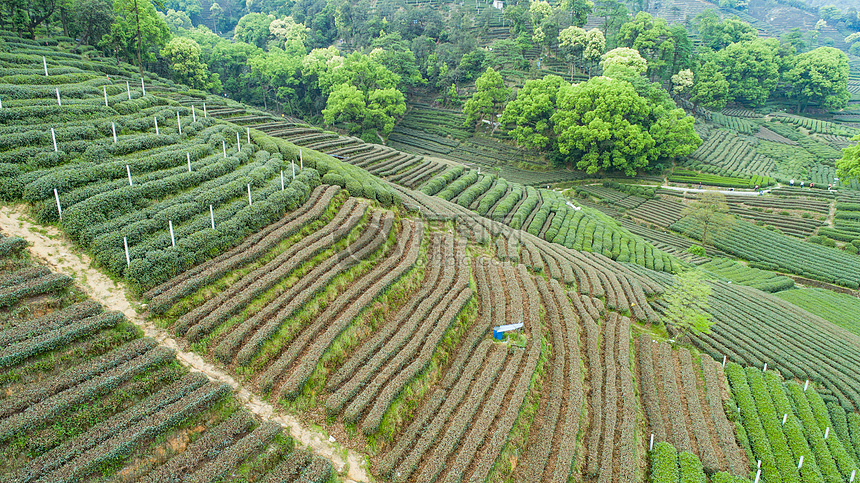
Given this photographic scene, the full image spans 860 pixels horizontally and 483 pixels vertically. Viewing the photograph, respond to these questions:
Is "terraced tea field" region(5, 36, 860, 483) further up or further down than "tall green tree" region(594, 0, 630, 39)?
further down

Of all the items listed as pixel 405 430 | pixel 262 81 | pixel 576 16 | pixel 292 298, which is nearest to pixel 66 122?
pixel 292 298

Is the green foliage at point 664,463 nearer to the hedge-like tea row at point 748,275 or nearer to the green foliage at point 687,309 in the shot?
the green foliage at point 687,309

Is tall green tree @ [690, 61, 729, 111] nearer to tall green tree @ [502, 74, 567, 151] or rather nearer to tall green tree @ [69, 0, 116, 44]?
tall green tree @ [502, 74, 567, 151]

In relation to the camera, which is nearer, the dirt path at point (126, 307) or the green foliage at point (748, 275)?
the dirt path at point (126, 307)

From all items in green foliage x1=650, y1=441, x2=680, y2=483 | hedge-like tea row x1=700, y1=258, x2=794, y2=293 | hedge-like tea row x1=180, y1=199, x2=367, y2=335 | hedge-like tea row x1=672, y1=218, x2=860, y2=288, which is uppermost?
hedge-like tea row x1=180, y1=199, x2=367, y2=335

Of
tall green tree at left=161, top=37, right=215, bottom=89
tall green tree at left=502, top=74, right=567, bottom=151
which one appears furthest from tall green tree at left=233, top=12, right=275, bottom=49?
tall green tree at left=502, top=74, right=567, bottom=151

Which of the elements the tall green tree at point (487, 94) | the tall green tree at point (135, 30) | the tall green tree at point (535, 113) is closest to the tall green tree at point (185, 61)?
the tall green tree at point (135, 30)
